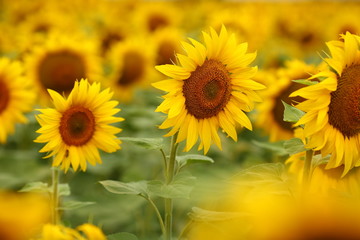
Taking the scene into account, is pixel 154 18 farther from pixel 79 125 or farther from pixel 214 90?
pixel 214 90

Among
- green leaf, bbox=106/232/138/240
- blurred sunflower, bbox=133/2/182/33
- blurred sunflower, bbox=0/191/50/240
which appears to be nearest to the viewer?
blurred sunflower, bbox=0/191/50/240

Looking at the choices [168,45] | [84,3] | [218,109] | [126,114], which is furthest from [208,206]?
[84,3]

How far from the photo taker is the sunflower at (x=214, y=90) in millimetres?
1827

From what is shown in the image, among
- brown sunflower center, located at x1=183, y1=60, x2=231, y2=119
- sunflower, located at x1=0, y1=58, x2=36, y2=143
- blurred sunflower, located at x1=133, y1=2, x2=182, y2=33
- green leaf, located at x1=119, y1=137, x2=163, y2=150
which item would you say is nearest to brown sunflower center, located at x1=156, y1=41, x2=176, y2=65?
blurred sunflower, located at x1=133, y1=2, x2=182, y2=33

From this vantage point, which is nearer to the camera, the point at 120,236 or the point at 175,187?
the point at 120,236

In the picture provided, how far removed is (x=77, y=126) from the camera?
1.98m

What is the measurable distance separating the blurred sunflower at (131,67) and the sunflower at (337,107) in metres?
3.32

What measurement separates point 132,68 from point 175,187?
129 inches

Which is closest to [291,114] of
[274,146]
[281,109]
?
[274,146]

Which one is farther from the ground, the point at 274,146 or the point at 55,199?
the point at 274,146

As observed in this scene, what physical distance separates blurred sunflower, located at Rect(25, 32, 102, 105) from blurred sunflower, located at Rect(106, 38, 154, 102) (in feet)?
2.46

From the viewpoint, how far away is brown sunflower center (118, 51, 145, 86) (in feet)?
16.1

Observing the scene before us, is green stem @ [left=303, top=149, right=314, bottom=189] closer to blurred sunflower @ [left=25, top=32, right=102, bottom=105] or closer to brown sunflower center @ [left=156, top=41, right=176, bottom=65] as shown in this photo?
blurred sunflower @ [left=25, top=32, right=102, bottom=105]

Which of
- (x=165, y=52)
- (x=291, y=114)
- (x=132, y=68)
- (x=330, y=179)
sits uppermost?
(x=165, y=52)
